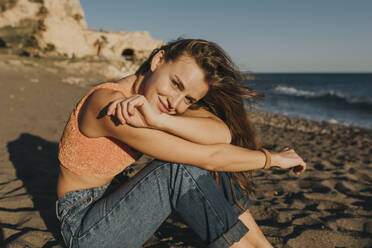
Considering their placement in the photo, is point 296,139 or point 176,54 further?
point 296,139

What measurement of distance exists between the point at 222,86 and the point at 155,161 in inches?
32.7

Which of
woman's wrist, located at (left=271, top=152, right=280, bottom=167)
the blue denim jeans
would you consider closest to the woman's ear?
the blue denim jeans

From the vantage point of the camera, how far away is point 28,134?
4.79m

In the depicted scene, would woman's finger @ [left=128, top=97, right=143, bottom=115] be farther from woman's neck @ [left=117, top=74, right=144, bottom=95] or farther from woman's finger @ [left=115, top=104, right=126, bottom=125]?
woman's neck @ [left=117, top=74, right=144, bottom=95]

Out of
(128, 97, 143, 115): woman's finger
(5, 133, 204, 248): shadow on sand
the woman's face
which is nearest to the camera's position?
(128, 97, 143, 115): woman's finger

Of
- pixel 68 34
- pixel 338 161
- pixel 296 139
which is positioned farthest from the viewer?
pixel 68 34

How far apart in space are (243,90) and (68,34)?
108 ft

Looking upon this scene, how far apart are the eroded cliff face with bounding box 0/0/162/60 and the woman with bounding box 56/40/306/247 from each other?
23774 millimetres

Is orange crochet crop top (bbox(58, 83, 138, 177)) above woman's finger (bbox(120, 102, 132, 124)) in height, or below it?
below

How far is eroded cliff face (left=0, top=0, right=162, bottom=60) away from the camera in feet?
88.7

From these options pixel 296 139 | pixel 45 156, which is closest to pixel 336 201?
pixel 45 156

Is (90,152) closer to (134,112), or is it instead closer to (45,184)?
(134,112)

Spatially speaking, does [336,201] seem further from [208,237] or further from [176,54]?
[176,54]

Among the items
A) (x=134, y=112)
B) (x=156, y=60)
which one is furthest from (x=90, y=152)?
(x=156, y=60)
